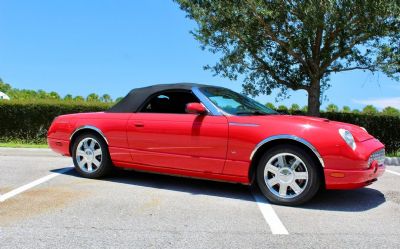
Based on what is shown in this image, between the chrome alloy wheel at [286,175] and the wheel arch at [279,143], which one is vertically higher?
the wheel arch at [279,143]

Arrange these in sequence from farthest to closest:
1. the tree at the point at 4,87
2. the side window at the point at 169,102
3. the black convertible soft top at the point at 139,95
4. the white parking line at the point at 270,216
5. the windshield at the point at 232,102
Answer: the tree at the point at 4,87, the black convertible soft top at the point at 139,95, the side window at the point at 169,102, the windshield at the point at 232,102, the white parking line at the point at 270,216

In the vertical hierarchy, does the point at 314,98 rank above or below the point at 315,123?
above

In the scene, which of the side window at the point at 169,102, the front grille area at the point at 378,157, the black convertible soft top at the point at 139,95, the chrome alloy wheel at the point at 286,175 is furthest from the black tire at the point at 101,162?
the front grille area at the point at 378,157

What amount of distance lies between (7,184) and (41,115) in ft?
24.4

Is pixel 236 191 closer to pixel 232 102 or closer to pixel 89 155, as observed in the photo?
pixel 232 102

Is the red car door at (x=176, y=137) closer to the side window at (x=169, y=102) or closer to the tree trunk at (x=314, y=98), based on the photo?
the side window at (x=169, y=102)

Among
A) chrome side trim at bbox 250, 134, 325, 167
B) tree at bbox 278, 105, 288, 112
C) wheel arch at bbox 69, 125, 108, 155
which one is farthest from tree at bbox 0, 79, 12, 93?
chrome side trim at bbox 250, 134, 325, 167

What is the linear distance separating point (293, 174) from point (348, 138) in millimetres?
747

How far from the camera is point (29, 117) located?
1352 cm

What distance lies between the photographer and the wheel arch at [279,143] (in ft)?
16.9

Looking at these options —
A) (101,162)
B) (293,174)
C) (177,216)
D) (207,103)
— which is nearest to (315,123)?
(293,174)

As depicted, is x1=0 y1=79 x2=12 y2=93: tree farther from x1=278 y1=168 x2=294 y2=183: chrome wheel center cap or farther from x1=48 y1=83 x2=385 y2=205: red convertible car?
x1=278 y1=168 x2=294 y2=183: chrome wheel center cap

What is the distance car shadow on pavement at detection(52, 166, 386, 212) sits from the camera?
5449 mm

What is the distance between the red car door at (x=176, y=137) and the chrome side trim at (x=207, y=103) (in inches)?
3.3
